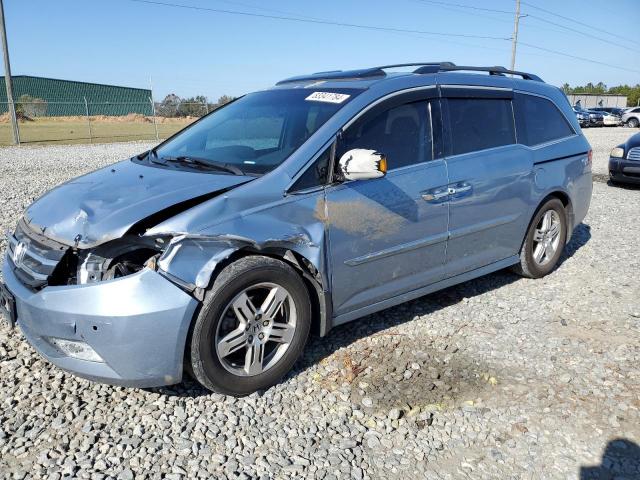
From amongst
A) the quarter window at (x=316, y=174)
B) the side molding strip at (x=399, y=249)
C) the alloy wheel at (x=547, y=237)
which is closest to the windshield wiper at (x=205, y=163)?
the quarter window at (x=316, y=174)

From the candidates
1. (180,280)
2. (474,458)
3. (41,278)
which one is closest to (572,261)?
(474,458)

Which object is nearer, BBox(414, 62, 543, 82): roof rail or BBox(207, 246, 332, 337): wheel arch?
BBox(207, 246, 332, 337): wheel arch

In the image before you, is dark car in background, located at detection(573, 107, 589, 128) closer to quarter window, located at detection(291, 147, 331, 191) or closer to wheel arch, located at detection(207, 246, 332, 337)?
quarter window, located at detection(291, 147, 331, 191)

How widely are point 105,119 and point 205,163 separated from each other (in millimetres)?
31576

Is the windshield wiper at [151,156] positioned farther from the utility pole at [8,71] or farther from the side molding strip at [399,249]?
the utility pole at [8,71]

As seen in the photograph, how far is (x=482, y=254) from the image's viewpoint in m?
4.50

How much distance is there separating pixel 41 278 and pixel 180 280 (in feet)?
2.62

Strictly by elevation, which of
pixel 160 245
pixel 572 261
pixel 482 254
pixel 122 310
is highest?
pixel 160 245

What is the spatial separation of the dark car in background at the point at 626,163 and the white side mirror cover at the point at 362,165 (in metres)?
8.61

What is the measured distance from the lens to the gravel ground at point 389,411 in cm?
266

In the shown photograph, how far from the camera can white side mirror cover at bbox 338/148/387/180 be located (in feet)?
10.8

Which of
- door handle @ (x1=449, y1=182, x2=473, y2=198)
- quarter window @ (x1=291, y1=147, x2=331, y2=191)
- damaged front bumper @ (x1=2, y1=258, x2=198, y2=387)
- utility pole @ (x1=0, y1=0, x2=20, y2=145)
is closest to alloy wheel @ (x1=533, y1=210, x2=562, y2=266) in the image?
door handle @ (x1=449, y1=182, x2=473, y2=198)

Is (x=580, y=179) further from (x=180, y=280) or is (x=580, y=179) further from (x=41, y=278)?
(x=41, y=278)

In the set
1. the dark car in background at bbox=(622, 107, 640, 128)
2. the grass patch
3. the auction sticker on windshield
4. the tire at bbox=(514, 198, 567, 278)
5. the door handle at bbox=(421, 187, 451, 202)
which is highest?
the auction sticker on windshield
